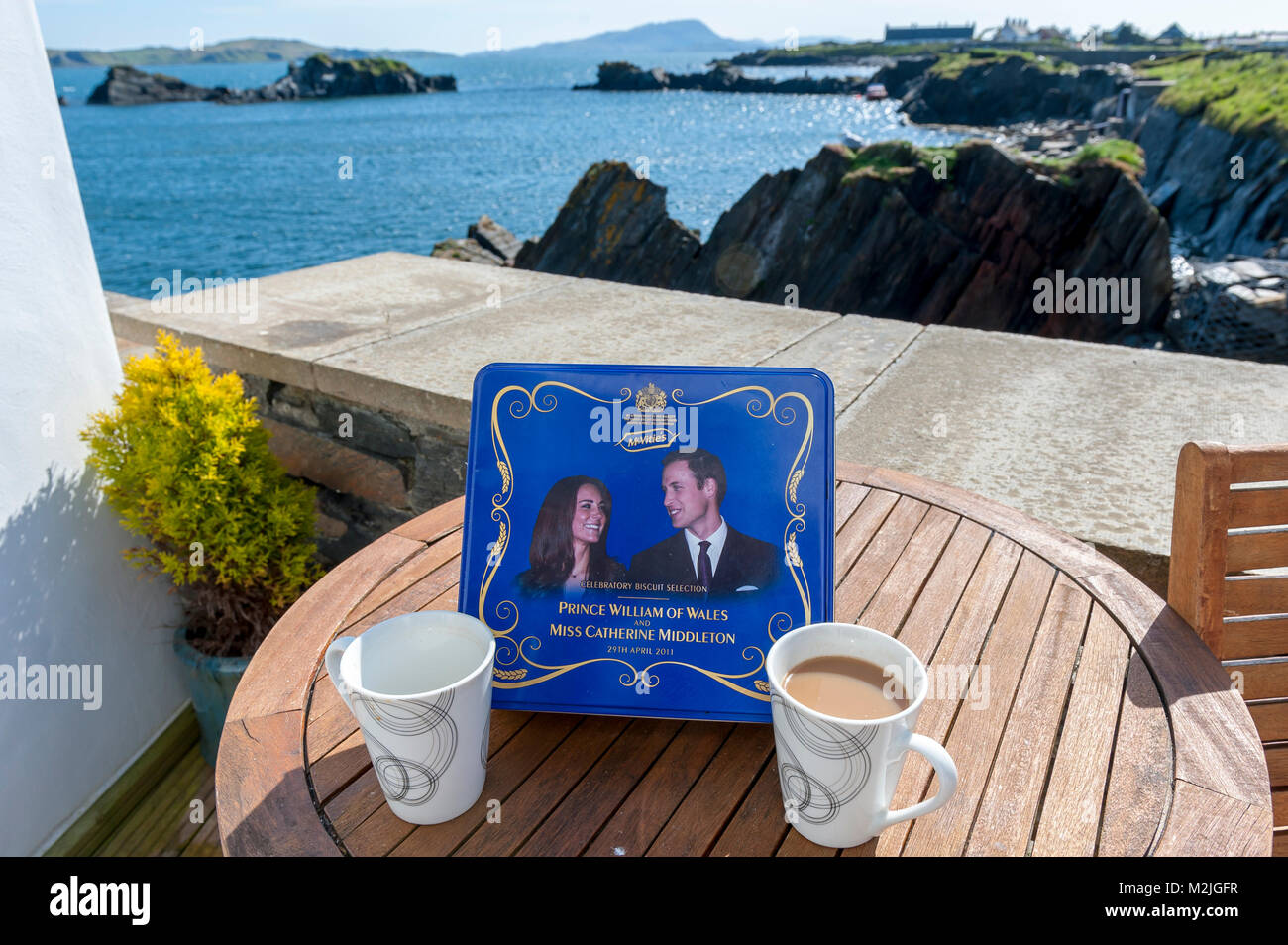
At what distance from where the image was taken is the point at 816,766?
891 millimetres

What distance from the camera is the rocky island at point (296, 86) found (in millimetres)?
85438

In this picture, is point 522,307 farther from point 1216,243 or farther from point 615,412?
point 1216,243

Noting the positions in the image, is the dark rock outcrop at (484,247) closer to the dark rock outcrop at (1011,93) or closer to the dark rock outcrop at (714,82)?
the dark rock outcrop at (1011,93)

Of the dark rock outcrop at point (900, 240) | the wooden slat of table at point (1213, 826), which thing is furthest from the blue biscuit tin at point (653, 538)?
the dark rock outcrop at point (900, 240)

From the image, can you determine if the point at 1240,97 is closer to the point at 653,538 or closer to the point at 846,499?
the point at 846,499

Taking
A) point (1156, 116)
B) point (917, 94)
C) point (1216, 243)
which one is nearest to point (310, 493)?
point (1216, 243)

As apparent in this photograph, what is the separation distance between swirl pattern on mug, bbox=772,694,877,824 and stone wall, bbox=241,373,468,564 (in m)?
1.88

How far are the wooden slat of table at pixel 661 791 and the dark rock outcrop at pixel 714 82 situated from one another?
88891 mm

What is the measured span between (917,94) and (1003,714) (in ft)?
221

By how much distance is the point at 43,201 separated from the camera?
2193 mm

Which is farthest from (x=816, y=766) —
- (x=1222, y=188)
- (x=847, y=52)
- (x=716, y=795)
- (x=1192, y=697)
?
(x=847, y=52)

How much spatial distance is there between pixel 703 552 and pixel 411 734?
449mm

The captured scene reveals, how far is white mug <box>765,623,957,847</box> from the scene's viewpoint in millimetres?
856

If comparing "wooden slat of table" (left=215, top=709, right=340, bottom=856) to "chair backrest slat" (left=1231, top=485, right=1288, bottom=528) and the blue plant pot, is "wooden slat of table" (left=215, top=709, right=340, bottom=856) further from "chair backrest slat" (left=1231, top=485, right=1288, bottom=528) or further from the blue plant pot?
the blue plant pot
